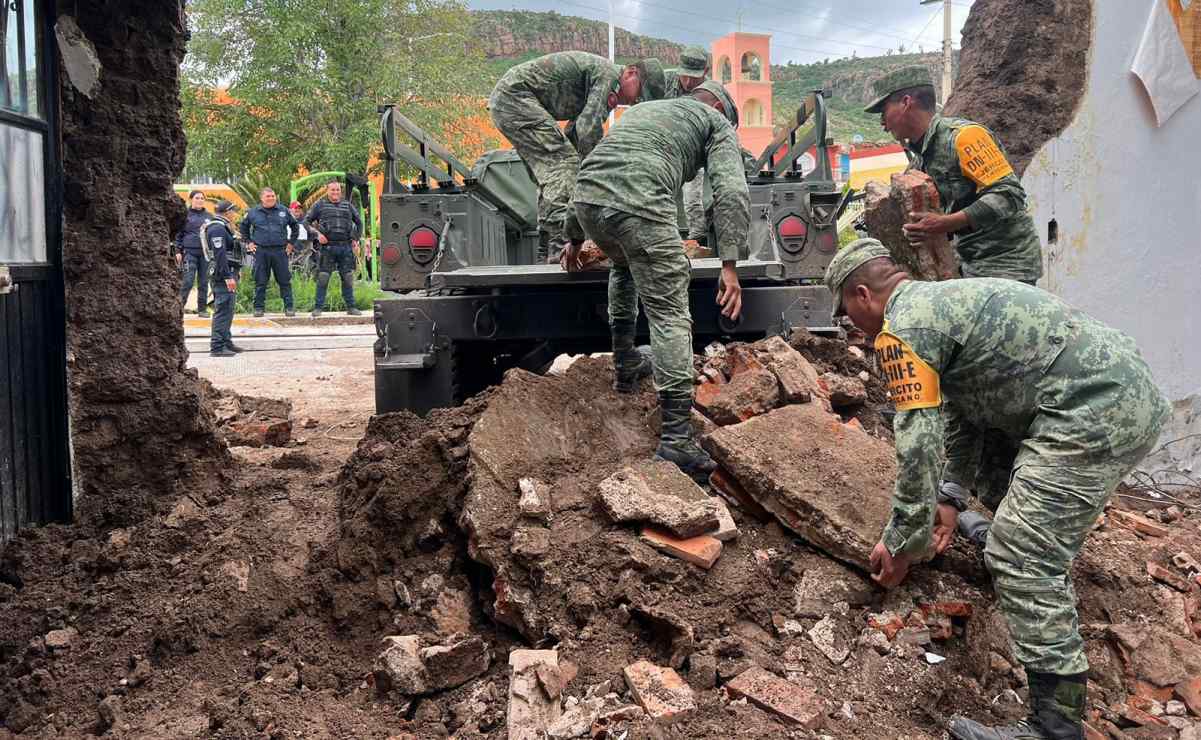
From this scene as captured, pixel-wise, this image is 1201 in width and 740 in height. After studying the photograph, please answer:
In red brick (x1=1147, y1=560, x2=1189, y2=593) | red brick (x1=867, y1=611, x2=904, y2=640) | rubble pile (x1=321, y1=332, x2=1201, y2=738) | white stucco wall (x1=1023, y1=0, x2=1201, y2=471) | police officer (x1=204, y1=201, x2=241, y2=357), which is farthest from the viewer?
police officer (x1=204, y1=201, x2=241, y2=357)

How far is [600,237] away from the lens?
12.3 ft

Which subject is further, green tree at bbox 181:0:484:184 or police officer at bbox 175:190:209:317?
green tree at bbox 181:0:484:184

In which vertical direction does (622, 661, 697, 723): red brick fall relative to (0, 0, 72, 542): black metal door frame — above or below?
below

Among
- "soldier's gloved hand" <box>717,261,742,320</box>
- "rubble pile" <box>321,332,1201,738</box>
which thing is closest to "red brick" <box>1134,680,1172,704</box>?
"rubble pile" <box>321,332,1201,738</box>

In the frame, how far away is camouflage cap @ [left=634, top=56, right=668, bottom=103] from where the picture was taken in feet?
15.2

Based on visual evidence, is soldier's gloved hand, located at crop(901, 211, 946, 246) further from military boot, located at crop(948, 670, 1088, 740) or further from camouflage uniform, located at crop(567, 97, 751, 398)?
military boot, located at crop(948, 670, 1088, 740)

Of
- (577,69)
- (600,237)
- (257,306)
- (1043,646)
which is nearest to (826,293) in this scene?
(600,237)

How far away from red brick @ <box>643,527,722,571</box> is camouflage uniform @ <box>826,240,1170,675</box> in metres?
0.64

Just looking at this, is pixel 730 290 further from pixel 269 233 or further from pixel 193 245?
pixel 269 233

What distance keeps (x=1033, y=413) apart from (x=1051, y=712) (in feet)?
2.53

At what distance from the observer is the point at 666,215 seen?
3.60 metres

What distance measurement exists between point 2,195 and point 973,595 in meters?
3.64

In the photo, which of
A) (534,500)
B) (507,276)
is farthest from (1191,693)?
(507,276)

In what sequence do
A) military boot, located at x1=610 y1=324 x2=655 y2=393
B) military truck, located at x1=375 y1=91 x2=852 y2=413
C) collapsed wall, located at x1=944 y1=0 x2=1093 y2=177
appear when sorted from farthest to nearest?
1. collapsed wall, located at x1=944 y1=0 x2=1093 y2=177
2. military truck, located at x1=375 y1=91 x2=852 y2=413
3. military boot, located at x1=610 y1=324 x2=655 y2=393
